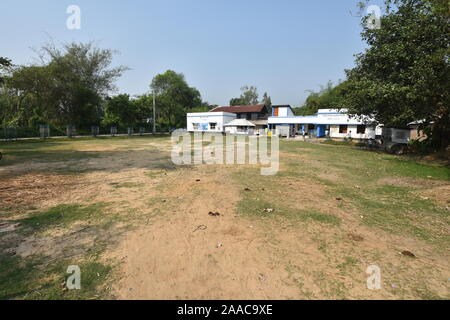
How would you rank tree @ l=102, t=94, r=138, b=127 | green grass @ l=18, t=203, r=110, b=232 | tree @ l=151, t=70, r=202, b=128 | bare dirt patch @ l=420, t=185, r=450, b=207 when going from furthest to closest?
tree @ l=151, t=70, r=202, b=128
tree @ l=102, t=94, r=138, b=127
bare dirt patch @ l=420, t=185, r=450, b=207
green grass @ l=18, t=203, r=110, b=232

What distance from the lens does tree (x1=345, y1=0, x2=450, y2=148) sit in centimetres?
1309

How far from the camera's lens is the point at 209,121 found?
46844 mm

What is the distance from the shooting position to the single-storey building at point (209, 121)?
45219mm

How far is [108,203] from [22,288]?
3.21 m

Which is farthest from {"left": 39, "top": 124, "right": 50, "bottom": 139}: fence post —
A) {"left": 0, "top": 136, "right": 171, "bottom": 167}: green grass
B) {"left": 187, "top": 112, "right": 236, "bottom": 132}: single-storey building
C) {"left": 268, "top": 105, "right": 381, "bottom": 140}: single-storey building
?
{"left": 268, "top": 105, "right": 381, "bottom": 140}: single-storey building

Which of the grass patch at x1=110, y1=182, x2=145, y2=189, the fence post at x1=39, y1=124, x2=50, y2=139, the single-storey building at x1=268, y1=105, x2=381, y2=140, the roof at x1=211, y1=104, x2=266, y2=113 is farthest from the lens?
the roof at x1=211, y1=104, x2=266, y2=113

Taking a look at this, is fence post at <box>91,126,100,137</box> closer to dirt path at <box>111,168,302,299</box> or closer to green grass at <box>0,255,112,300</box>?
dirt path at <box>111,168,302,299</box>

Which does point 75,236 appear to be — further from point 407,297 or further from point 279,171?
point 279,171

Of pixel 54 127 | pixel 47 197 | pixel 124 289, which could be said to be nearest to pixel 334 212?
pixel 124 289

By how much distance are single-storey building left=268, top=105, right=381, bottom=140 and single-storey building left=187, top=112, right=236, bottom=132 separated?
9552mm

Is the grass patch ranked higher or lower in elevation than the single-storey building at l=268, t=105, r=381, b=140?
lower

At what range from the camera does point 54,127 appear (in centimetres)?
3259

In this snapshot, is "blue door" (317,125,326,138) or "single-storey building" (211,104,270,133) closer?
"blue door" (317,125,326,138)

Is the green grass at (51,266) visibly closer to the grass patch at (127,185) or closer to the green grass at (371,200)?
the grass patch at (127,185)
